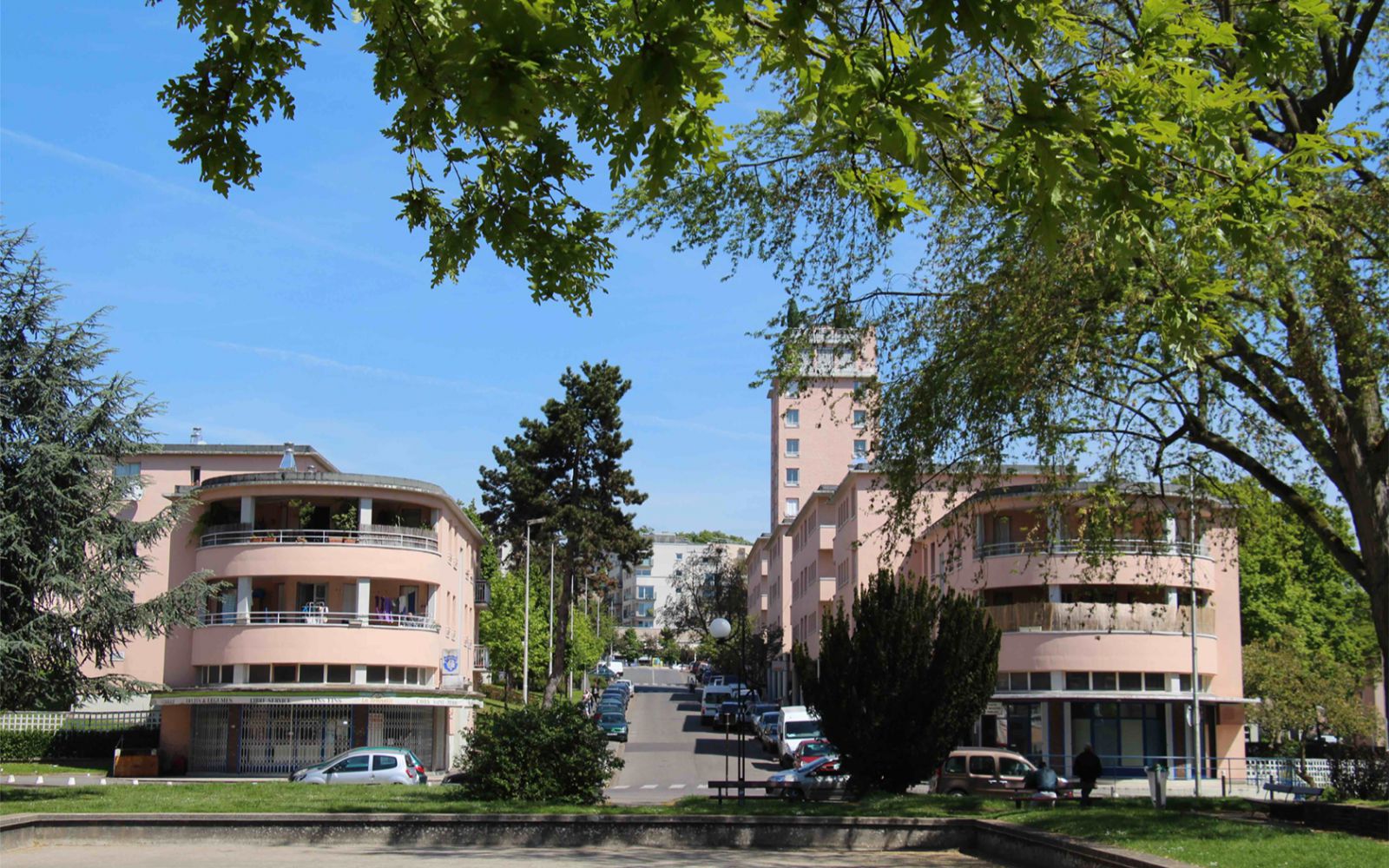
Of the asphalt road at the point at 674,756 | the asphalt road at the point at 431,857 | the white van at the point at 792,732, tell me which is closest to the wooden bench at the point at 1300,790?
the asphalt road at the point at 674,756

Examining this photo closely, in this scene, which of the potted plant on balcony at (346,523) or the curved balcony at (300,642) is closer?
the curved balcony at (300,642)

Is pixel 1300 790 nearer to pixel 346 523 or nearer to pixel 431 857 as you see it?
pixel 431 857

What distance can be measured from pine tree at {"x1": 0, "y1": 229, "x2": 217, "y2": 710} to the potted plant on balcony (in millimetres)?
17273

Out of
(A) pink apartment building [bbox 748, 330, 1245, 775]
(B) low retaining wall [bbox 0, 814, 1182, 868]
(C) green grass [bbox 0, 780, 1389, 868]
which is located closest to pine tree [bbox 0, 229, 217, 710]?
(C) green grass [bbox 0, 780, 1389, 868]

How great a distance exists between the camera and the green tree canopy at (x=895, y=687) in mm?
25797

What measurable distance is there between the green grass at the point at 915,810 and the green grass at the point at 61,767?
15.0m

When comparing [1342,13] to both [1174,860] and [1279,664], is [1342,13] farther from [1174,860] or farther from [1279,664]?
[1279,664]

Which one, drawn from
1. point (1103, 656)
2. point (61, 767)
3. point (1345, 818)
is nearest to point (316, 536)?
point (61, 767)

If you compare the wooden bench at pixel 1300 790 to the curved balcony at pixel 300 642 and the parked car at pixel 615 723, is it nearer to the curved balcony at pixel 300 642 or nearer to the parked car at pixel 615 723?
the parked car at pixel 615 723

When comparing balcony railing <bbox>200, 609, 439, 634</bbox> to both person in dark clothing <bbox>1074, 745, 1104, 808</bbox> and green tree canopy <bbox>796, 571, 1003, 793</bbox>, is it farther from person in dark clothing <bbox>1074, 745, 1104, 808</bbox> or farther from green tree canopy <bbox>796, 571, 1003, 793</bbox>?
person in dark clothing <bbox>1074, 745, 1104, 808</bbox>

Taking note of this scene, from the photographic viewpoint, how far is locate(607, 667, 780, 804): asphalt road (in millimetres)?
37438

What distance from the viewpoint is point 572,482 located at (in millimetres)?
70000

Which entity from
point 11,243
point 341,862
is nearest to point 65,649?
point 11,243

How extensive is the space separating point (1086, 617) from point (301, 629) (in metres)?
27.3
